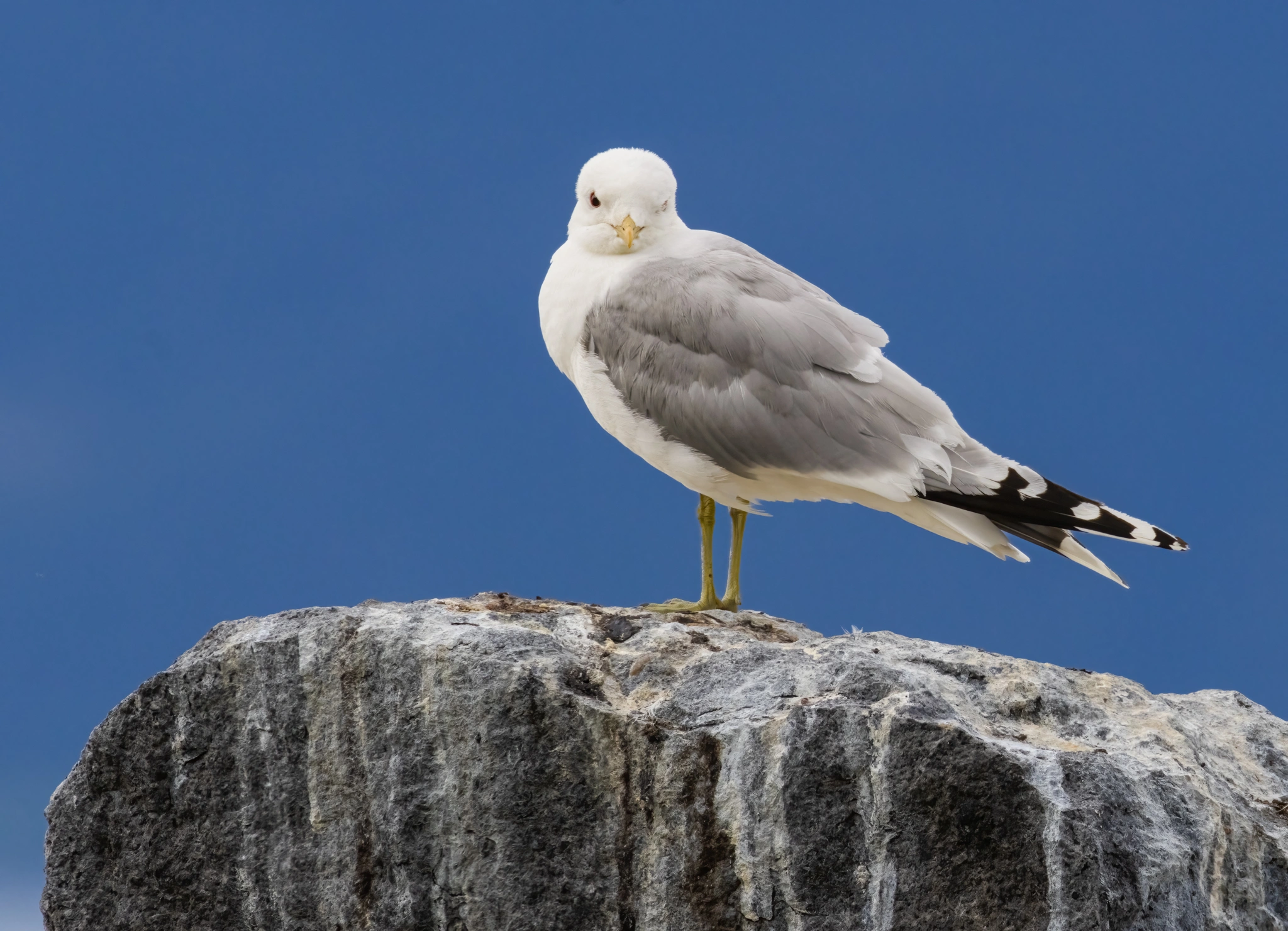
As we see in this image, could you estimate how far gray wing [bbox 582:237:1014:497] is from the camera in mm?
7062

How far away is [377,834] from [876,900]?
2157 millimetres

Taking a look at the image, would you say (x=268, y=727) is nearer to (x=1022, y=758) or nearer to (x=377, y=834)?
(x=377, y=834)

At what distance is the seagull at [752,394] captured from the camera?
6.98 meters

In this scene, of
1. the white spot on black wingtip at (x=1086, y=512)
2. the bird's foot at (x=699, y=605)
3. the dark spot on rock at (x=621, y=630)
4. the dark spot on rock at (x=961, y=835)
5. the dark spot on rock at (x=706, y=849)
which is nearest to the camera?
the dark spot on rock at (x=961, y=835)

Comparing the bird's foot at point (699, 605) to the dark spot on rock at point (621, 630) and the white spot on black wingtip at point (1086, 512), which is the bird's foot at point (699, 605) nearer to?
the dark spot on rock at point (621, 630)

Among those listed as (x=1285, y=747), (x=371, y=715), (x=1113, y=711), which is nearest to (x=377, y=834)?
(x=371, y=715)

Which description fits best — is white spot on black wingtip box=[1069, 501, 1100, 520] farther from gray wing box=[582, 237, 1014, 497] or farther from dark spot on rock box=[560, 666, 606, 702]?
dark spot on rock box=[560, 666, 606, 702]

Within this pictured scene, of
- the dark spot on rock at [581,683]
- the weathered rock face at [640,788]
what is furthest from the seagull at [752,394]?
the dark spot on rock at [581,683]

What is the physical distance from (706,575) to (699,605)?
0.22 m

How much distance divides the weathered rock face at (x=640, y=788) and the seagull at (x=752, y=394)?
825 millimetres

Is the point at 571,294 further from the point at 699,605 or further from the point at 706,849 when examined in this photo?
the point at 706,849

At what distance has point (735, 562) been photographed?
7.93 m

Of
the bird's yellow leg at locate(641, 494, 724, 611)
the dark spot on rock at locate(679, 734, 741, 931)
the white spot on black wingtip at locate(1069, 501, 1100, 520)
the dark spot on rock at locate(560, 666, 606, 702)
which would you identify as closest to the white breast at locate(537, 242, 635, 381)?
the bird's yellow leg at locate(641, 494, 724, 611)

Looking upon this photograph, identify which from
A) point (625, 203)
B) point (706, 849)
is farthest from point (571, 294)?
point (706, 849)
